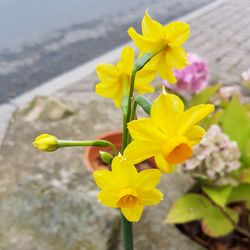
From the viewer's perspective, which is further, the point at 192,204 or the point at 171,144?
the point at 192,204

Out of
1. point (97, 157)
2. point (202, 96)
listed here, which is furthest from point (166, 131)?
point (97, 157)

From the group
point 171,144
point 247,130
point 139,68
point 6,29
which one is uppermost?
point 6,29

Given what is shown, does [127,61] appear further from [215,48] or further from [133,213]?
[215,48]

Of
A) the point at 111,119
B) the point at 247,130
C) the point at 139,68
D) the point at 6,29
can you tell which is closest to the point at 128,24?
the point at 6,29

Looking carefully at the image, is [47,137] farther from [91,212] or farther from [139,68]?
[91,212]

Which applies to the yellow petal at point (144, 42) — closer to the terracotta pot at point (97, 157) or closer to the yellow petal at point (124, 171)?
the yellow petal at point (124, 171)

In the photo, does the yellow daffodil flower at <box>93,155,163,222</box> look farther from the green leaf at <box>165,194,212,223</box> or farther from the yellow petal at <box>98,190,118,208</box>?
the green leaf at <box>165,194,212,223</box>

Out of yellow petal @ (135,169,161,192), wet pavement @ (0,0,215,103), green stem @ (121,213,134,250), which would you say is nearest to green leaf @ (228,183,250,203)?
green stem @ (121,213,134,250)

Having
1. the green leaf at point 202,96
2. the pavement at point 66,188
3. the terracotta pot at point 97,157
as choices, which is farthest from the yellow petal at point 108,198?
the terracotta pot at point 97,157
